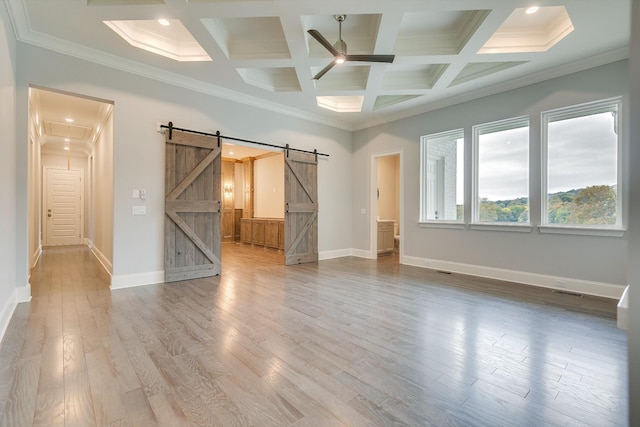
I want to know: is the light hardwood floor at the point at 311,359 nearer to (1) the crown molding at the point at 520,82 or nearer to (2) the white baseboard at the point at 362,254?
(2) the white baseboard at the point at 362,254

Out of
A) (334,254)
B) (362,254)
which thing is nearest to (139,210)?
(334,254)

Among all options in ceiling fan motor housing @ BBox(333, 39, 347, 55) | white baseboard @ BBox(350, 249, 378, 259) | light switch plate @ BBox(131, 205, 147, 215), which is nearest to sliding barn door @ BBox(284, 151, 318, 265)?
white baseboard @ BBox(350, 249, 378, 259)

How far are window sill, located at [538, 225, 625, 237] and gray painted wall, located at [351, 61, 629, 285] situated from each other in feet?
0.23

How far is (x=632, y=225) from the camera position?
0.90 m

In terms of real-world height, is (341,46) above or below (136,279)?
above

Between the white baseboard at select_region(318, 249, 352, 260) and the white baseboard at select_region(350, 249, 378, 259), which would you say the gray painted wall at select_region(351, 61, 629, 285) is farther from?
the white baseboard at select_region(318, 249, 352, 260)

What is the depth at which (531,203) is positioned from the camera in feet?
14.6

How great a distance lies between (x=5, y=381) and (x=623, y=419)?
3676 mm

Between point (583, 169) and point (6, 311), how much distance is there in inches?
278

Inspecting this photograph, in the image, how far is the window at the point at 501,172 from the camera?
4.66m

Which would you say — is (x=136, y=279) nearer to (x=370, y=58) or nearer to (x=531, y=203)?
(x=370, y=58)

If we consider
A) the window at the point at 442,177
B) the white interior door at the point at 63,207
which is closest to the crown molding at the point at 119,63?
the window at the point at 442,177

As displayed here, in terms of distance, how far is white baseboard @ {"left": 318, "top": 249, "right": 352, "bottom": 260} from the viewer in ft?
22.0

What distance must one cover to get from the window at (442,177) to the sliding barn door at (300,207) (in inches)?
91.4
